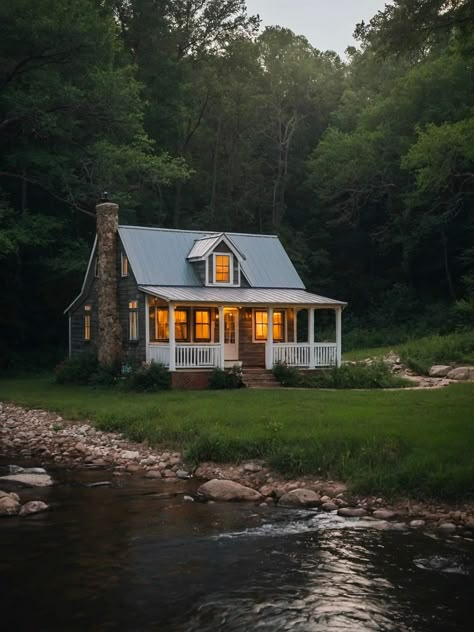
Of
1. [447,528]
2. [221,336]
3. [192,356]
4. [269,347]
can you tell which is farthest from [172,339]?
[447,528]

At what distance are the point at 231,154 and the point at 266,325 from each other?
25293 millimetres

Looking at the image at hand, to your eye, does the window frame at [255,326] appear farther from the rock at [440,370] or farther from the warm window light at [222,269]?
the rock at [440,370]

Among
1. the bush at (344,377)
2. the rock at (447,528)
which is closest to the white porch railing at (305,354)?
the bush at (344,377)

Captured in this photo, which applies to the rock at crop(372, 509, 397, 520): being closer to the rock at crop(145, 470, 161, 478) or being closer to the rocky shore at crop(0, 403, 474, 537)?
the rocky shore at crop(0, 403, 474, 537)

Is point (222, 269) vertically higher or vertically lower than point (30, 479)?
higher

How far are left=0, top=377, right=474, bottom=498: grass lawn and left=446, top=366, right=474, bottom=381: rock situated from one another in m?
4.15

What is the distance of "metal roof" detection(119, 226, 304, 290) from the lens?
2973 centimetres

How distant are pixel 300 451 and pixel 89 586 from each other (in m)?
6.71

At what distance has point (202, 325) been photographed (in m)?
29.9

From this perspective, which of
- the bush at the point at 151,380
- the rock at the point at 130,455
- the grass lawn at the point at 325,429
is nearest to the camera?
the grass lawn at the point at 325,429

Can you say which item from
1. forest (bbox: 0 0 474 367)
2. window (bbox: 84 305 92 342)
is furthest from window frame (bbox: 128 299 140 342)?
forest (bbox: 0 0 474 367)

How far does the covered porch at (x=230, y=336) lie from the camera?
27047 mm

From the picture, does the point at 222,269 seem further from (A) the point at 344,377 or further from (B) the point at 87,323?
(A) the point at 344,377

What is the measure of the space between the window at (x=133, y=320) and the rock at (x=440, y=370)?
37.4ft
